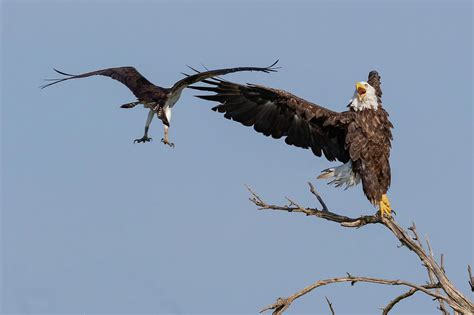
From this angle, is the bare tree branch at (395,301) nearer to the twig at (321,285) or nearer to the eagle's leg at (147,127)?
the twig at (321,285)

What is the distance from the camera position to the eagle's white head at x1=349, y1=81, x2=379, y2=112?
496 inches

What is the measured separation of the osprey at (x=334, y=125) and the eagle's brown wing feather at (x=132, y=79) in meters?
0.80

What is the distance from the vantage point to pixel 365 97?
12.6m

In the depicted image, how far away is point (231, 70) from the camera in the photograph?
12.0m

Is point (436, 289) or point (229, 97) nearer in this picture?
point (436, 289)

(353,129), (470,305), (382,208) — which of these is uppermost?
(353,129)

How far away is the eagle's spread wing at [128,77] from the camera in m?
13.0

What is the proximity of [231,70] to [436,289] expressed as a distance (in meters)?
3.51

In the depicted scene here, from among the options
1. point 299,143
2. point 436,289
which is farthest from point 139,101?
point 436,289

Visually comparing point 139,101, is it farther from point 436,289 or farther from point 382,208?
point 436,289

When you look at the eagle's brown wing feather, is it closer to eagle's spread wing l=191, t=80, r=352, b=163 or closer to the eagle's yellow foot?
eagle's spread wing l=191, t=80, r=352, b=163

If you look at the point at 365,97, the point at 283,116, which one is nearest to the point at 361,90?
the point at 365,97

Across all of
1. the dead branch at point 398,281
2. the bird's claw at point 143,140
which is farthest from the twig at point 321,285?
the bird's claw at point 143,140

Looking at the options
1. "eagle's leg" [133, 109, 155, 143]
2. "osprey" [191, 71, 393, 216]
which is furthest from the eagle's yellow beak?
"eagle's leg" [133, 109, 155, 143]
